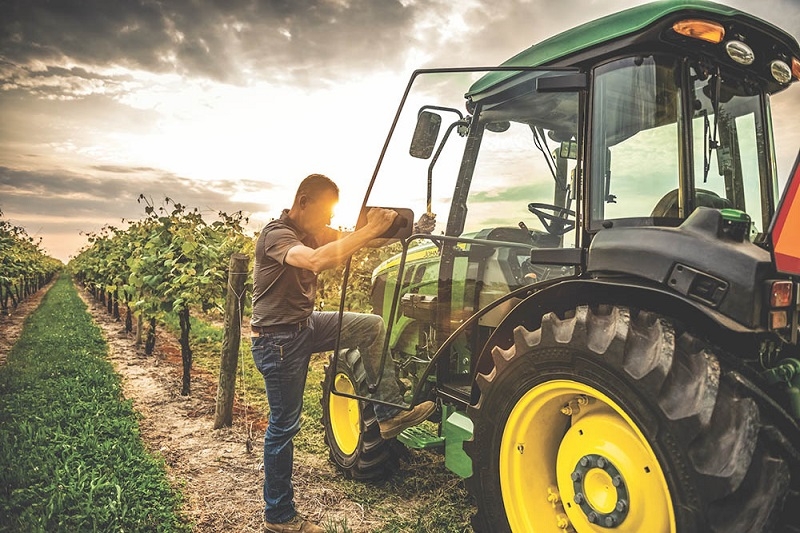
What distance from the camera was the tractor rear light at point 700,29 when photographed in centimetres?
205

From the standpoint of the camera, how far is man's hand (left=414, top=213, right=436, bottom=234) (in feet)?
10.8

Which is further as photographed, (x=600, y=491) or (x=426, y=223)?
(x=426, y=223)

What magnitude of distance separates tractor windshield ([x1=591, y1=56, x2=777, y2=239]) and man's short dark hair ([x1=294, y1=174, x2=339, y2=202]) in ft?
5.30

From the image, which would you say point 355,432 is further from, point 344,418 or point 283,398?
point 283,398

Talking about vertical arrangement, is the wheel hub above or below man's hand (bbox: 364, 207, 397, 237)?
below

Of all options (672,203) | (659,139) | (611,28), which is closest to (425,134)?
(611,28)

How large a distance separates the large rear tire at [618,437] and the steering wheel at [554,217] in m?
0.97

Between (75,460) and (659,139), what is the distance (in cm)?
469

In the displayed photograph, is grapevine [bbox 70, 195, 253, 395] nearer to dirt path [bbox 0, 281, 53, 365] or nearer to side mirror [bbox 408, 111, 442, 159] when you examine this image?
dirt path [bbox 0, 281, 53, 365]

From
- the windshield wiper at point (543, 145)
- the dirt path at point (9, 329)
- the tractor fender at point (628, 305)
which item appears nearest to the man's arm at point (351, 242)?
the tractor fender at point (628, 305)

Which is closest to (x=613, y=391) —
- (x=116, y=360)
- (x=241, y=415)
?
(x=241, y=415)

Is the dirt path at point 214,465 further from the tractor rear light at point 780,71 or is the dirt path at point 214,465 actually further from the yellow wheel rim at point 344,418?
the tractor rear light at point 780,71

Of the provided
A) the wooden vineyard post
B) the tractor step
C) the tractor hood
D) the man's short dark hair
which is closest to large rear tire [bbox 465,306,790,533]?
the tractor hood

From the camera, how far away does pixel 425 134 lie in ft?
9.89
